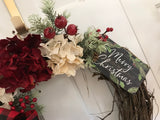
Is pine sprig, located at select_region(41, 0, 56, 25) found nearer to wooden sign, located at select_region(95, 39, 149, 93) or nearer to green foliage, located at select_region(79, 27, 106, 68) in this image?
green foliage, located at select_region(79, 27, 106, 68)

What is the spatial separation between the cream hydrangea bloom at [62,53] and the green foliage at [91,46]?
35 mm

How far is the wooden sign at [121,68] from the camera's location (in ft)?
2.45

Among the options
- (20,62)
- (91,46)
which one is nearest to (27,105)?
(20,62)

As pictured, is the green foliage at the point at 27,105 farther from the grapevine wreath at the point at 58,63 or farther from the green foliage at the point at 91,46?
the green foliage at the point at 91,46

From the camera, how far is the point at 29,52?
2.15 feet

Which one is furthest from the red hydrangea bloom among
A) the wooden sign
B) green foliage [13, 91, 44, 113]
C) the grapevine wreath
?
the wooden sign

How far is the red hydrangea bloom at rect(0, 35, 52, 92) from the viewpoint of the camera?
0.63 m

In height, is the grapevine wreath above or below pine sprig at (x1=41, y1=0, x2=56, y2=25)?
below

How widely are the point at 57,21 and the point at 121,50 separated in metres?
0.33

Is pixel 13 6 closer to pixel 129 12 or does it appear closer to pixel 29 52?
pixel 29 52

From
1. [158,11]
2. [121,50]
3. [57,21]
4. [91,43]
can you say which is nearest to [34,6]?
[57,21]

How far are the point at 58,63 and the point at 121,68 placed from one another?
0.29m

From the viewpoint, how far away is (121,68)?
30.2 inches

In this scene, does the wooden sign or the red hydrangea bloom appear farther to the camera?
the wooden sign
